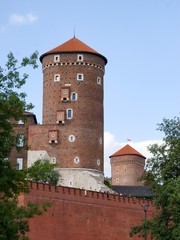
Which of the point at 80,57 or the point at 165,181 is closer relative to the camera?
the point at 165,181

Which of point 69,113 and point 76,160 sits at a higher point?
point 69,113

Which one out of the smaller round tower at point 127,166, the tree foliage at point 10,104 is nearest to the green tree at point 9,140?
the tree foliage at point 10,104

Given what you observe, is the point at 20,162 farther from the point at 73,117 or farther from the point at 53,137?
the point at 73,117

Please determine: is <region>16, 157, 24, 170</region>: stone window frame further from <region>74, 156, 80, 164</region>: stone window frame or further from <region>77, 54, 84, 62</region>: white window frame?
<region>77, 54, 84, 62</region>: white window frame

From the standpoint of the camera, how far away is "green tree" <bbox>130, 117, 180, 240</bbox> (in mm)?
30875

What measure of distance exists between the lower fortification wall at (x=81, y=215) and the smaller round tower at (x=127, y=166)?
164 feet

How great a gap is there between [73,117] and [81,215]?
65.2ft

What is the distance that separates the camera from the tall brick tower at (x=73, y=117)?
63906 millimetres

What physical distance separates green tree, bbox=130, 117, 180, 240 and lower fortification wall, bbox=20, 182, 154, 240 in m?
10.8

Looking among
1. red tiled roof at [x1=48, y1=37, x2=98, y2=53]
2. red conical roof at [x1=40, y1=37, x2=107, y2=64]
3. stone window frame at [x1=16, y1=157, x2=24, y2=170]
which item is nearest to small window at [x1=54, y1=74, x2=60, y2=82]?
red conical roof at [x1=40, y1=37, x2=107, y2=64]

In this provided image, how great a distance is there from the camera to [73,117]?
6456 cm

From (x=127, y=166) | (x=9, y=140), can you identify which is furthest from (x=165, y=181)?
(x=127, y=166)

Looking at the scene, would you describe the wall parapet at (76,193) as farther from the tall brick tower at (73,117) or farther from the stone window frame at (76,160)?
the stone window frame at (76,160)

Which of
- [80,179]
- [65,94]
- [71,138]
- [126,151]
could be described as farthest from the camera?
[126,151]
